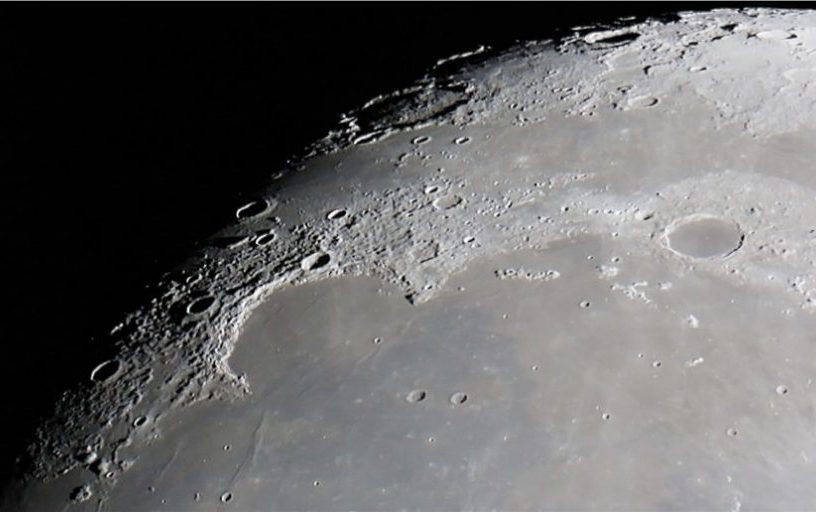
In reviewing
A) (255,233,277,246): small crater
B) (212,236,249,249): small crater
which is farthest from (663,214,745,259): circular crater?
(212,236,249,249): small crater

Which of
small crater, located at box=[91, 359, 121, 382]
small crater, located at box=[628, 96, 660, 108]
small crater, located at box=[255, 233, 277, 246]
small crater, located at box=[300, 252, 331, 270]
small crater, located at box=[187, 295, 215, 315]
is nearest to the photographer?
small crater, located at box=[91, 359, 121, 382]

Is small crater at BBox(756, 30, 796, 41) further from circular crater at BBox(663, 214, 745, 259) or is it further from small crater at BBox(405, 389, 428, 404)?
small crater at BBox(405, 389, 428, 404)

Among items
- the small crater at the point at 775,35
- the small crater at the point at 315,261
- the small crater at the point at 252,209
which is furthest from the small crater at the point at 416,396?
the small crater at the point at 775,35

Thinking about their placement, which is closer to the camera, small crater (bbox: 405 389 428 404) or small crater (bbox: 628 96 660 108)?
small crater (bbox: 405 389 428 404)

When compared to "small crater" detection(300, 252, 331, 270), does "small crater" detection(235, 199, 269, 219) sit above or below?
above

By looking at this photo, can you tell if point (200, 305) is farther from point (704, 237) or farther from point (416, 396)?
point (704, 237)

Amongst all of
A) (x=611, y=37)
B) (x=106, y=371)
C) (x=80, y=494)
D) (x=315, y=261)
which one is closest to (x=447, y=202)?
(x=315, y=261)

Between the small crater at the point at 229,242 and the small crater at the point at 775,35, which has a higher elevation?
the small crater at the point at 229,242

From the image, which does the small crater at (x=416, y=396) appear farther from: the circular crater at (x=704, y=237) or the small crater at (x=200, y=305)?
the circular crater at (x=704, y=237)
